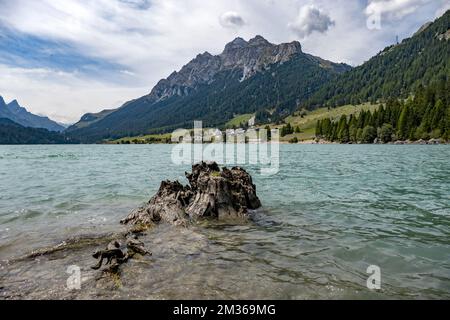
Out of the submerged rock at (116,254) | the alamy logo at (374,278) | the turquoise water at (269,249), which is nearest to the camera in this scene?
the turquoise water at (269,249)

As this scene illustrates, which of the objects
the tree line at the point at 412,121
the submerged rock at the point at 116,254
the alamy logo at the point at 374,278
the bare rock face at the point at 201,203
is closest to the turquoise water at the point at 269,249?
the alamy logo at the point at 374,278

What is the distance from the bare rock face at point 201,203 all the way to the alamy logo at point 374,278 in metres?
9.17

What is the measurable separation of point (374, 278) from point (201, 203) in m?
11.6

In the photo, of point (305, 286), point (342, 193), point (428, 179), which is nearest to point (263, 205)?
point (342, 193)

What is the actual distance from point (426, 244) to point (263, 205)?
1201 centimetres

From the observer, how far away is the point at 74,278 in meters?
10.9

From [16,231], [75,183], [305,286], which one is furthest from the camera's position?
[75,183]

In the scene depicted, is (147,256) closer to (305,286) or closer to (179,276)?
(179,276)

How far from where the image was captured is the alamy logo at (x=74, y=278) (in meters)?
10.3

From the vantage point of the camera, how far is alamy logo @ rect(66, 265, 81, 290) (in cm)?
1029

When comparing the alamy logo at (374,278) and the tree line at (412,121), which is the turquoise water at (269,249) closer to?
the alamy logo at (374,278)

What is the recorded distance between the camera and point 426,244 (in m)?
14.2

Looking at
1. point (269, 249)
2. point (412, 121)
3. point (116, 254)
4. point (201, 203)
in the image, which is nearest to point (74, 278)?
point (116, 254)

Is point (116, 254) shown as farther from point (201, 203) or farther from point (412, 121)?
point (412, 121)
